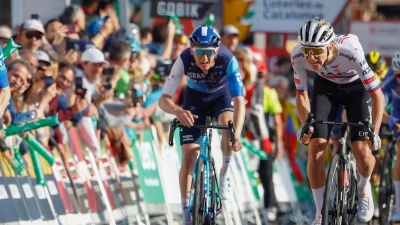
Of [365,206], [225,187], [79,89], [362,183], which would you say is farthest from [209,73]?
[365,206]

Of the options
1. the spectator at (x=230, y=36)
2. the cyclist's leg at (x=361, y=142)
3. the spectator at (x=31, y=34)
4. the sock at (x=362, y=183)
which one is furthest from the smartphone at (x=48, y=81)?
the spectator at (x=230, y=36)

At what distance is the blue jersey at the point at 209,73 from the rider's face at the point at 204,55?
185 mm

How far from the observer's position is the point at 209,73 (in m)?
11.8

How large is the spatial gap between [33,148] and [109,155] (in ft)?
6.55

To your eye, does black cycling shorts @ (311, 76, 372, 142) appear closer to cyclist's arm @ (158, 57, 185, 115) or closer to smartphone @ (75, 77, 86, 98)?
cyclist's arm @ (158, 57, 185, 115)

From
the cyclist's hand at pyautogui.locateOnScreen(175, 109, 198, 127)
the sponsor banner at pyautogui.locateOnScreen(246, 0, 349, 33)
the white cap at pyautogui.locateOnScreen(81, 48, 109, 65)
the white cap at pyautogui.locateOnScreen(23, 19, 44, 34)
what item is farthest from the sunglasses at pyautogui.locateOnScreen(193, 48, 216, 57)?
the sponsor banner at pyautogui.locateOnScreen(246, 0, 349, 33)

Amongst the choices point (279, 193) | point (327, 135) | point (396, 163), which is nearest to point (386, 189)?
point (396, 163)

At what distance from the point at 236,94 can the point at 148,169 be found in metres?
2.50

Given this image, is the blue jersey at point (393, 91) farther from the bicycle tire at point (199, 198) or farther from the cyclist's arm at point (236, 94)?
the bicycle tire at point (199, 198)

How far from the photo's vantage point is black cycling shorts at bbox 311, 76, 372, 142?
11.3 meters

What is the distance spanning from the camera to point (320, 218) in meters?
11.0

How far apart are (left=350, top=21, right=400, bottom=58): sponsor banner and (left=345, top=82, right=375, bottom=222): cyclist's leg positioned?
11.6 m

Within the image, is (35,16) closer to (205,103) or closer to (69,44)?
(69,44)

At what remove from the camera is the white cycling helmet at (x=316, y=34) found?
1053cm
